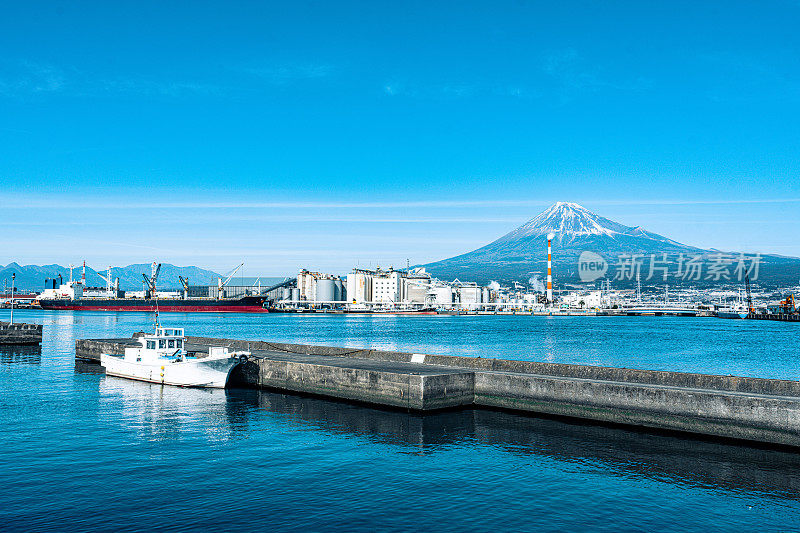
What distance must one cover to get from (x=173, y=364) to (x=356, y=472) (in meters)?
18.3

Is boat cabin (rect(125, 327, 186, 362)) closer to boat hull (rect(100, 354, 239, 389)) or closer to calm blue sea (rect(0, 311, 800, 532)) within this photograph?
boat hull (rect(100, 354, 239, 389))

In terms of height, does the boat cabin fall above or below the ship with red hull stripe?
below

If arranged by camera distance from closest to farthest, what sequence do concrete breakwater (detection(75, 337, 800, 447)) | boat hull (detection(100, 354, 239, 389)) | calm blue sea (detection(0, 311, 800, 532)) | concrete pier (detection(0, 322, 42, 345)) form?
calm blue sea (detection(0, 311, 800, 532)), concrete breakwater (detection(75, 337, 800, 447)), boat hull (detection(100, 354, 239, 389)), concrete pier (detection(0, 322, 42, 345))

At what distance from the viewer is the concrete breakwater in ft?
63.3

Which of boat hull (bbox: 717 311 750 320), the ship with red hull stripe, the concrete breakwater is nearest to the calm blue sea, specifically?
the concrete breakwater

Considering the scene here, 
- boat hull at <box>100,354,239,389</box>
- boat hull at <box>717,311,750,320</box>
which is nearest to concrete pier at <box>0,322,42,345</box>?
boat hull at <box>100,354,239,389</box>

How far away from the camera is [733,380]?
2306 cm

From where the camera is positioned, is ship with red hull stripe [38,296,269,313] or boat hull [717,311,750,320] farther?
boat hull [717,311,750,320]

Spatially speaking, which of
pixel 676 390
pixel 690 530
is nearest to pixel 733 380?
pixel 676 390

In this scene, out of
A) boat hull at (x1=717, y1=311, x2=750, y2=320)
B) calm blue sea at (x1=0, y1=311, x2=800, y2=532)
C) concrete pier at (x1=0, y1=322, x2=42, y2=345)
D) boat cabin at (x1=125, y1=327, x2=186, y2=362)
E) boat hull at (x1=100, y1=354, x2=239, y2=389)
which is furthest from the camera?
boat hull at (x1=717, y1=311, x2=750, y2=320)

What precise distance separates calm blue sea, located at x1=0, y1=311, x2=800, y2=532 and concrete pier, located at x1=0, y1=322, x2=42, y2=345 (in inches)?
1356

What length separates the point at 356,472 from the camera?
16.0m

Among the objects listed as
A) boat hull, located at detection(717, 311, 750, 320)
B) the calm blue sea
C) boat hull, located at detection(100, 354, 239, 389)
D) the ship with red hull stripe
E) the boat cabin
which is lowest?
boat hull, located at detection(717, 311, 750, 320)

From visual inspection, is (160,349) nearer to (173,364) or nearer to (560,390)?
(173,364)
